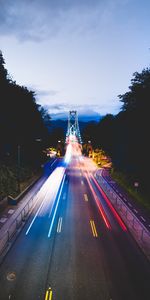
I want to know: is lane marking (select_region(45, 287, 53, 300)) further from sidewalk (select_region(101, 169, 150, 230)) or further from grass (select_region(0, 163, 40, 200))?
grass (select_region(0, 163, 40, 200))

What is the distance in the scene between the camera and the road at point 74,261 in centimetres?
1306

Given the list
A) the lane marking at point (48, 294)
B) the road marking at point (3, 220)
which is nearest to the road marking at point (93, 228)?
the road marking at point (3, 220)

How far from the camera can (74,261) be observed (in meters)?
16.3

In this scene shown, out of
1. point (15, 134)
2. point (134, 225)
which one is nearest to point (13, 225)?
point (134, 225)

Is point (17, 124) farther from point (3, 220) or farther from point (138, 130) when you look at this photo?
point (3, 220)

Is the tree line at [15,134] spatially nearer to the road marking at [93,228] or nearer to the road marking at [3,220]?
the road marking at [3,220]

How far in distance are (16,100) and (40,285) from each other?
40.5 metres

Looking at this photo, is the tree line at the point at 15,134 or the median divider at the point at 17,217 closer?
the median divider at the point at 17,217

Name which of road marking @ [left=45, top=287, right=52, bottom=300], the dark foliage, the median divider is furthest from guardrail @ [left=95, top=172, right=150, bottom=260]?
the dark foliage

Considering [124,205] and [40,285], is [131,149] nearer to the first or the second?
[124,205]

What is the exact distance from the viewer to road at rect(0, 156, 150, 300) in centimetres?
1306

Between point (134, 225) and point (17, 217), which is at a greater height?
point (17, 217)

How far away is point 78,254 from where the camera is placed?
1739 centimetres

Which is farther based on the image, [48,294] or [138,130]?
[138,130]
